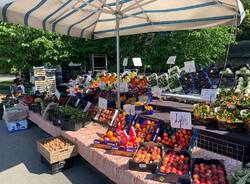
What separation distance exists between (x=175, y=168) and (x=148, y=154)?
0.40 metres

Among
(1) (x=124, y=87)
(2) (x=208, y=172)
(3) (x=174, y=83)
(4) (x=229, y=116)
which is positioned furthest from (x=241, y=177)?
(3) (x=174, y=83)

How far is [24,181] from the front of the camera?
359cm

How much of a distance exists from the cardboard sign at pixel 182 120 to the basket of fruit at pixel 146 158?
0.36m

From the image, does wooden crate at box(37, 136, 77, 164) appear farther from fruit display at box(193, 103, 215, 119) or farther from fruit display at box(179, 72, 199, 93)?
fruit display at box(179, 72, 199, 93)

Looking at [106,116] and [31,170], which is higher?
[106,116]

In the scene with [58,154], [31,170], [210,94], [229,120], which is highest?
[210,94]

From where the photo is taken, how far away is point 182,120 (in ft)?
9.70

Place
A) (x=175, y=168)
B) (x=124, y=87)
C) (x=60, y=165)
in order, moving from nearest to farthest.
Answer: (x=175, y=168) < (x=60, y=165) < (x=124, y=87)

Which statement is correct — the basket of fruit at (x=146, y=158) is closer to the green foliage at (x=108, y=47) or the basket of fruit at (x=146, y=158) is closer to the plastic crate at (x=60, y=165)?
the plastic crate at (x=60, y=165)

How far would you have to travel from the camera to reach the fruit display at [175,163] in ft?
7.97

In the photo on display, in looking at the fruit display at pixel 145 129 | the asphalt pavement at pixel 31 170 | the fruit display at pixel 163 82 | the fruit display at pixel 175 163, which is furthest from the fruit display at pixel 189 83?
the fruit display at pixel 175 163

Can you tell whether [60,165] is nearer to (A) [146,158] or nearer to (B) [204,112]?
(A) [146,158]

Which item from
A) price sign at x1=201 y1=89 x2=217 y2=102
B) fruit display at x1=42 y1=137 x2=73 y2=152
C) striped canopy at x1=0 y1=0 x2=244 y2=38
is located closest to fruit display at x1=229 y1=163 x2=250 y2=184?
price sign at x1=201 y1=89 x2=217 y2=102

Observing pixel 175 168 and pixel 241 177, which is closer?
pixel 241 177
